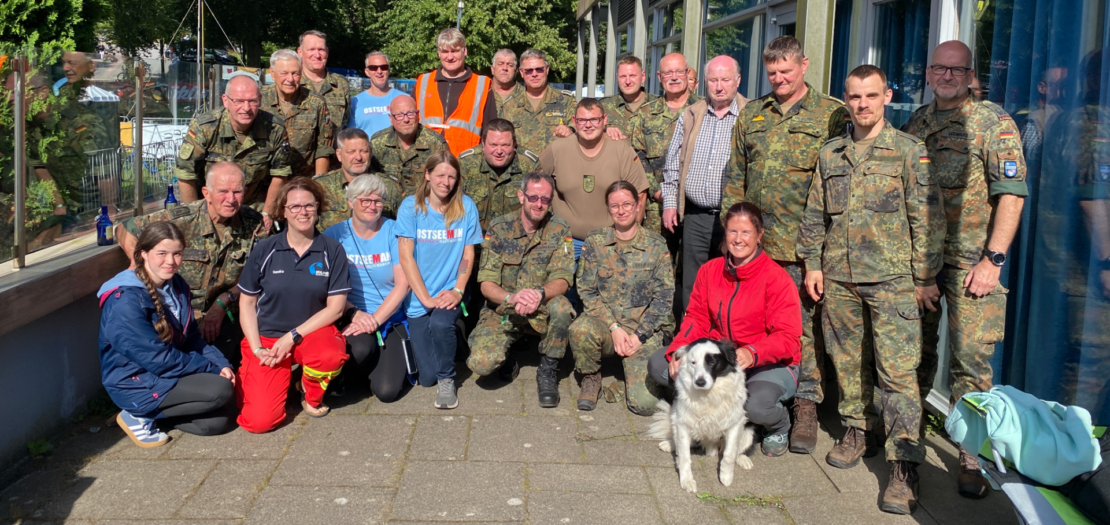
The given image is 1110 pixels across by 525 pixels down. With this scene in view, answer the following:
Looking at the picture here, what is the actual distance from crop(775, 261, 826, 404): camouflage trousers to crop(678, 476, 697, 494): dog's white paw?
95cm

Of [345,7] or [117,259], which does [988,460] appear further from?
[345,7]

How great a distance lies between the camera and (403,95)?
18.9 feet

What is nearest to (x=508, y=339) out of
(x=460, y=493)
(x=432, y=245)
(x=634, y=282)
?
(x=432, y=245)

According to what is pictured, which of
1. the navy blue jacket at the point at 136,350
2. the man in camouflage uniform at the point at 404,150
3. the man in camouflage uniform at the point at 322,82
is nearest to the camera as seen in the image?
the navy blue jacket at the point at 136,350

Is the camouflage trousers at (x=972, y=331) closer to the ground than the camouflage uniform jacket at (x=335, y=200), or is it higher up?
closer to the ground

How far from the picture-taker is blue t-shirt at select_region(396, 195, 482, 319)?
5113mm

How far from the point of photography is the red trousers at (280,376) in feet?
14.1

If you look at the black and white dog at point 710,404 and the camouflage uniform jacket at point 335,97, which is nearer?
the black and white dog at point 710,404

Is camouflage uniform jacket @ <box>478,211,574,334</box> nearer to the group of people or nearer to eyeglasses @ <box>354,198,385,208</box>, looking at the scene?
the group of people

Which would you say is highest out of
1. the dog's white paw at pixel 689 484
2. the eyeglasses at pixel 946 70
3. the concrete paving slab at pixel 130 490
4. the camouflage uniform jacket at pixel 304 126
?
the eyeglasses at pixel 946 70

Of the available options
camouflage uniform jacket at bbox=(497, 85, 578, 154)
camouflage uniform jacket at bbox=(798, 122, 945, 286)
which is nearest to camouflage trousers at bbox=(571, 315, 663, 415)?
camouflage uniform jacket at bbox=(798, 122, 945, 286)

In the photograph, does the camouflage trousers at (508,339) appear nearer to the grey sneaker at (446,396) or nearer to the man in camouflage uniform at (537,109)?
the grey sneaker at (446,396)

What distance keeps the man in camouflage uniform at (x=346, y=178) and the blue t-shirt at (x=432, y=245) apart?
49 centimetres

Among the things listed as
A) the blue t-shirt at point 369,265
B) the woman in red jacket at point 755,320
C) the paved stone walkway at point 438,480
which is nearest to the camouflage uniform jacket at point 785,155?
the woman in red jacket at point 755,320
